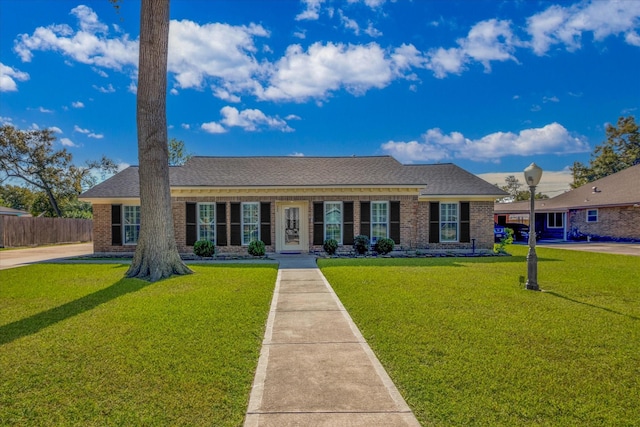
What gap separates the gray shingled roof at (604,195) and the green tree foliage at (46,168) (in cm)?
3805

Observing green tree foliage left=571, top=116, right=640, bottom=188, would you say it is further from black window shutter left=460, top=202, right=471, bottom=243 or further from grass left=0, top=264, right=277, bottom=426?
grass left=0, top=264, right=277, bottom=426

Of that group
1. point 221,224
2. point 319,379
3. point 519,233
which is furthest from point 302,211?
point 519,233

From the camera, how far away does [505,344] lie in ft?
15.1

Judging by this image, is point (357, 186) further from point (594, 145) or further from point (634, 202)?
point (594, 145)

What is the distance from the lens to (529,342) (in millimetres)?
4676

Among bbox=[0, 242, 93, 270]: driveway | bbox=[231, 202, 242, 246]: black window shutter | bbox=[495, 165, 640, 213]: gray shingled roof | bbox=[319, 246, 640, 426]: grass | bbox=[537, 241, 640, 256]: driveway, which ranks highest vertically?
bbox=[495, 165, 640, 213]: gray shingled roof

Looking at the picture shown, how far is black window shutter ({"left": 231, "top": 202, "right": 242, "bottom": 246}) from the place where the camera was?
51.4 ft

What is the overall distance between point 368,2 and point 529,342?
38.0ft

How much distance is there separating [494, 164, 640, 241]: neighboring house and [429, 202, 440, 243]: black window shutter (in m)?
14.0

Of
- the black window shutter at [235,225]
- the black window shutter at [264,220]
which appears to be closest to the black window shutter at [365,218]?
the black window shutter at [264,220]

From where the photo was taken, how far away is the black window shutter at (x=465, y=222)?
1650cm

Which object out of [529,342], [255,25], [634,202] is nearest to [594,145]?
[634,202]

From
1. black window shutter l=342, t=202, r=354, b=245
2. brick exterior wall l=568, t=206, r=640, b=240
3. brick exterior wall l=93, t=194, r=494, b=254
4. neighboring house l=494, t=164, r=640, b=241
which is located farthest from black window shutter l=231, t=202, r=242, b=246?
brick exterior wall l=568, t=206, r=640, b=240

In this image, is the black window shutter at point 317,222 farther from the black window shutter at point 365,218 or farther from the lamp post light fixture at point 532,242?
the lamp post light fixture at point 532,242
